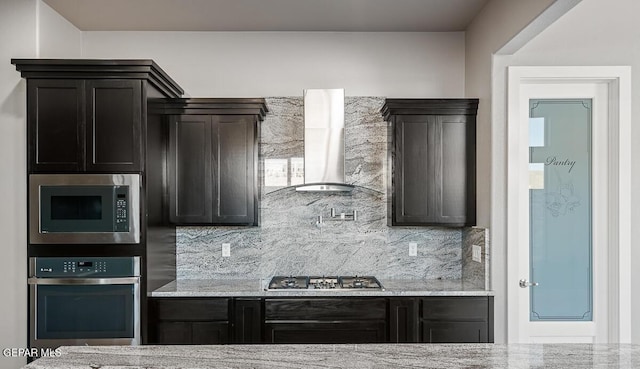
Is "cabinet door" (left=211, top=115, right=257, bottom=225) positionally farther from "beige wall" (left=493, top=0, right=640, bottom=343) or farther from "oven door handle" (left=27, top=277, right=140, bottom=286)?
"beige wall" (left=493, top=0, right=640, bottom=343)

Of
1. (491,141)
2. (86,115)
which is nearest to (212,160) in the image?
(86,115)

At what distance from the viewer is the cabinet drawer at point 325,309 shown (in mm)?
3582

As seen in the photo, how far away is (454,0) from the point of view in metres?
3.58

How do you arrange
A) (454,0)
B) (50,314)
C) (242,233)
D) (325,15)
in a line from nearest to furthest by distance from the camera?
(50,314) < (454,0) < (325,15) < (242,233)

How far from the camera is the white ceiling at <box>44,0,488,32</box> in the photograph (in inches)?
143

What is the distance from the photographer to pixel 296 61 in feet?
13.9

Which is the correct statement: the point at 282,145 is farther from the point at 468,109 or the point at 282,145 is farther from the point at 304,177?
the point at 468,109

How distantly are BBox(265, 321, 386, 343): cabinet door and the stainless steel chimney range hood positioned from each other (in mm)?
992

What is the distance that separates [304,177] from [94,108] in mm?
1514

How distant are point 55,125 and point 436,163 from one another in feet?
8.55

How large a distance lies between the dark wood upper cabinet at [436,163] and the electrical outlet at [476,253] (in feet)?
0.61

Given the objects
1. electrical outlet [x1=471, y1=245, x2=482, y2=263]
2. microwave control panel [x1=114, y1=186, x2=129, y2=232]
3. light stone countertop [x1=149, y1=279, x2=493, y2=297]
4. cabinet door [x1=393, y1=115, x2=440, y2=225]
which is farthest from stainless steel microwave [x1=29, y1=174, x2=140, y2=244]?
electrical outlet [x1=471, y1=245, x2=482, y2=263]

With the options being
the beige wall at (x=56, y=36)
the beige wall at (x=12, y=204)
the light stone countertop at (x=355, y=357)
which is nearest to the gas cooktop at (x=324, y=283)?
the beige wall at (x=12, y=204)

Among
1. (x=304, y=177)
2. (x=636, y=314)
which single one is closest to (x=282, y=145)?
(x=304, y=177)
